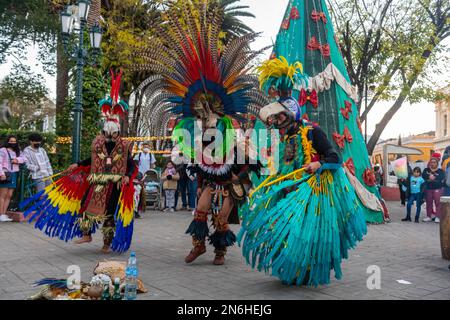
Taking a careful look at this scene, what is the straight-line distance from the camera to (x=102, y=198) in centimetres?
612

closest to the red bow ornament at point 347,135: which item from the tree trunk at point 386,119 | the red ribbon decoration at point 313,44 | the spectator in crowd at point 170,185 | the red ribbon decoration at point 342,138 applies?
the red ribbon decoration at point 342,138

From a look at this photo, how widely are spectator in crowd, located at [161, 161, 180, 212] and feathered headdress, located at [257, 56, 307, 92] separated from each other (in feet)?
26.8

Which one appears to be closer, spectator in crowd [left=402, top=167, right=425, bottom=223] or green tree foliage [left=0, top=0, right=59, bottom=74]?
spectator in crowd [left=402, top=167, right=425, bottom=223]

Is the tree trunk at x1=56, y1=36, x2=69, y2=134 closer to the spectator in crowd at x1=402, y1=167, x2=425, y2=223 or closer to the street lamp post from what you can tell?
the street lamp post

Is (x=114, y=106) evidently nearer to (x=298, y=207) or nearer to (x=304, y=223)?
(x=298, y=207)

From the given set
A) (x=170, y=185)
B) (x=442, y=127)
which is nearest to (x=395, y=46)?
(x=170, y=185)

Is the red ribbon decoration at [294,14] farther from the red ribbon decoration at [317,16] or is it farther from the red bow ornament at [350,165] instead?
the red bow ornament at [350,165]

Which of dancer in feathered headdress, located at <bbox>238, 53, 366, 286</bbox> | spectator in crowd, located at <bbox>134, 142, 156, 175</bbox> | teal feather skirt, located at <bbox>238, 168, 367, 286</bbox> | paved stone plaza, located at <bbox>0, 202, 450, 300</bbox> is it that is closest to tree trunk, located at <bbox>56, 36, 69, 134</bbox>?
spectator in crowd, located at <bbox>134, 142, 156, 175</bbox>

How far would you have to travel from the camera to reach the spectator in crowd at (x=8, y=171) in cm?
956

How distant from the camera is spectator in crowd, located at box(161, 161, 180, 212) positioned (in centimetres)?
1273

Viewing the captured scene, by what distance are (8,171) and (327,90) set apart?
7326 millimetres

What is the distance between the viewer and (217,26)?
5.22 m

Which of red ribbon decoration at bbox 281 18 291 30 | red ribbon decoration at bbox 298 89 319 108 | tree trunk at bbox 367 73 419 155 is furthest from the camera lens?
tree trunk at bbox 367 73 419 155

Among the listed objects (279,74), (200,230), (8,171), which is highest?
(279,74)
